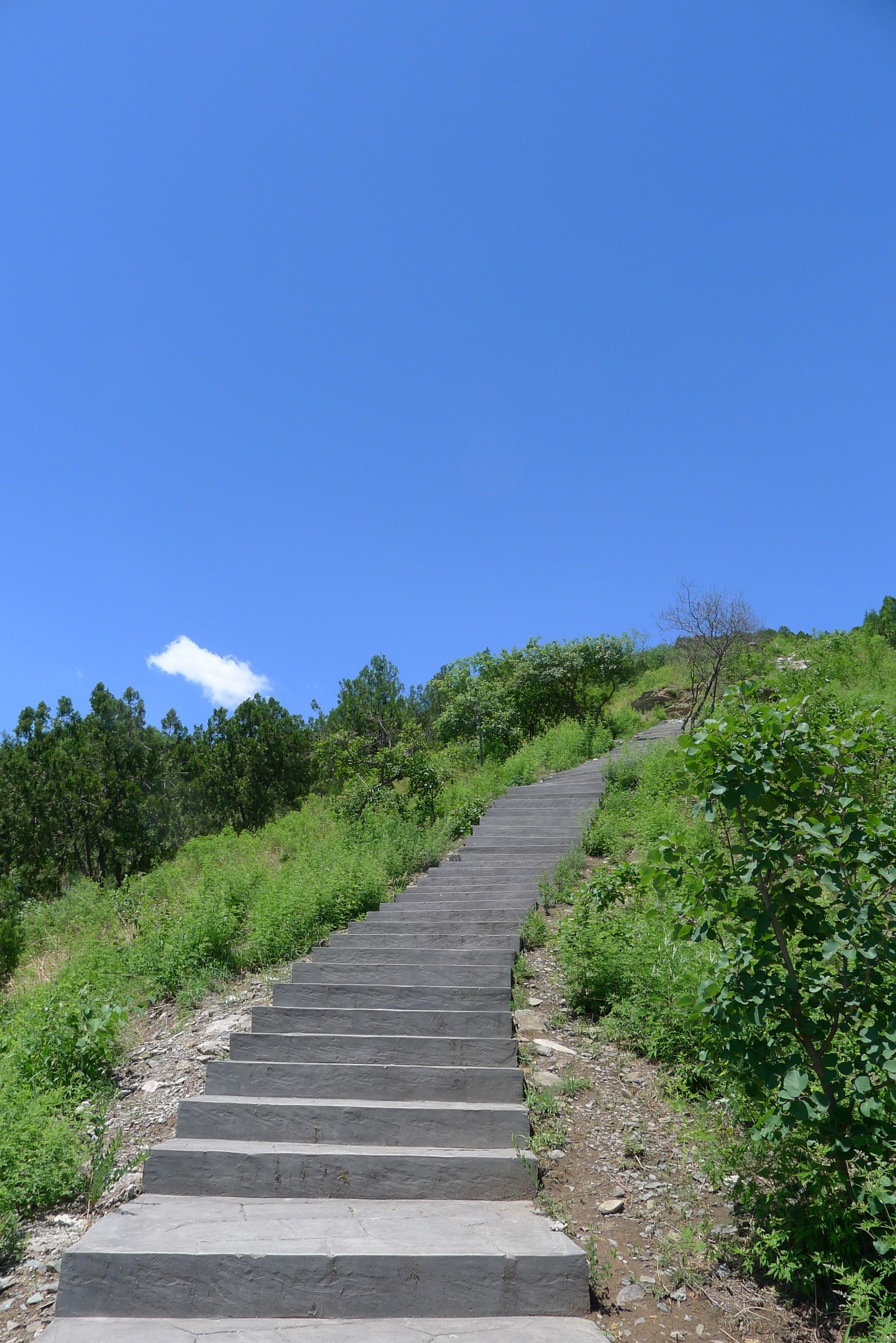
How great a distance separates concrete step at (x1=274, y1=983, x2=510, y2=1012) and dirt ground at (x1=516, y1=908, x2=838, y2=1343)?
1.61 feet

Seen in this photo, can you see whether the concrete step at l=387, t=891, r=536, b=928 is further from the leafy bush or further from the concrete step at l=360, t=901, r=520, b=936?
the leafy bush

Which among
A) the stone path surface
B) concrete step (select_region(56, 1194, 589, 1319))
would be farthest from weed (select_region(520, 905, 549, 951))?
concrete step (select_region(56, 1194, 589, 1319))

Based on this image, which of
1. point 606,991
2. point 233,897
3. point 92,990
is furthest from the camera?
point 233,897

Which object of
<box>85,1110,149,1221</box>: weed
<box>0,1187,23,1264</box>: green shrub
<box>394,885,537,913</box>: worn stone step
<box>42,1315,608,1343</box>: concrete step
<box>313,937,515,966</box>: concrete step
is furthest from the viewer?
<box>394,885,537,913</box>: worn stone step

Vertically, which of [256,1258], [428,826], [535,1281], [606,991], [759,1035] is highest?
[428,826]

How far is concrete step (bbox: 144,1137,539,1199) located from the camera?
366cm

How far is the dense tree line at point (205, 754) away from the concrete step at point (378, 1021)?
10.4 metres

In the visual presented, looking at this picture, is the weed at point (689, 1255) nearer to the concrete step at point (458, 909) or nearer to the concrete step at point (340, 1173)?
the concrete step at point (340, 1173)

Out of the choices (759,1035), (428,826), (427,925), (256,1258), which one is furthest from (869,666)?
(256,1258)

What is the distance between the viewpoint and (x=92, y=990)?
6188 mm

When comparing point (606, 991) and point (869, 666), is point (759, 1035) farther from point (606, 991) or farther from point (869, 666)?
point (869, 666)

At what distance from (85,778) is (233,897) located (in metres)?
14.4

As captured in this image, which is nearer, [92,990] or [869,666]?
[92,990]

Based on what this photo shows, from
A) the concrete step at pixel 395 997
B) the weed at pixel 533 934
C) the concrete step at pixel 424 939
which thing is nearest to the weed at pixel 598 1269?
the concrete step at pixel 395 997
